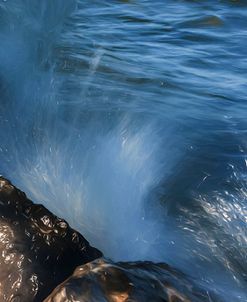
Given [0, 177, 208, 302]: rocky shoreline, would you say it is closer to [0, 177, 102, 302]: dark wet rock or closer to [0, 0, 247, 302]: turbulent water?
[0, 177, 102, 302]: dark wet rock

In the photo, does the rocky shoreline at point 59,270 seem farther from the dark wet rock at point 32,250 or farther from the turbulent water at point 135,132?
the turbulent water at point 135,132

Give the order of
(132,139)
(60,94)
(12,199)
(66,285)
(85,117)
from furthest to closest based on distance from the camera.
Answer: (60,94) < (85,117) < (132,139) < (12,199) < (66,285)

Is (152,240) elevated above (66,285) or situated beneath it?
situated beneath

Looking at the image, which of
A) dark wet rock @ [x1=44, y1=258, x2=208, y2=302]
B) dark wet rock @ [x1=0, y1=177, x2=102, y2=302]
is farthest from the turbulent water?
dark wet rock @ [x1=0, y1=177, x2=102, y2=302]

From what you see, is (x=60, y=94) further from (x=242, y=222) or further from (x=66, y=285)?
(x=66, y=285)

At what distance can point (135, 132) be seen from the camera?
183 inches

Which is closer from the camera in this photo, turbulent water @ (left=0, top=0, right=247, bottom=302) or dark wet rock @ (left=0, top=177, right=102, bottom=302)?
dark wet rock @ (left=0, top=177, right=102, bottom=302)

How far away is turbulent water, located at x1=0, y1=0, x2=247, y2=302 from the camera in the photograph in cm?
342

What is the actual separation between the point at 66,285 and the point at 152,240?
1181mm

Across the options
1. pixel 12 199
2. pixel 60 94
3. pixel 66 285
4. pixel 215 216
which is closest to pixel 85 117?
pixel 60 94

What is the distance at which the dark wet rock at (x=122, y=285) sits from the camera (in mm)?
2203

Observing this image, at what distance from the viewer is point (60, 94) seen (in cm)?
529

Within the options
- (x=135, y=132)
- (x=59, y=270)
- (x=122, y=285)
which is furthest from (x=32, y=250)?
(x=135, y=132)

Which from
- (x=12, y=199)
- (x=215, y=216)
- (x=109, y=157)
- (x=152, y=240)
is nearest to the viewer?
(x=12, y=199)
